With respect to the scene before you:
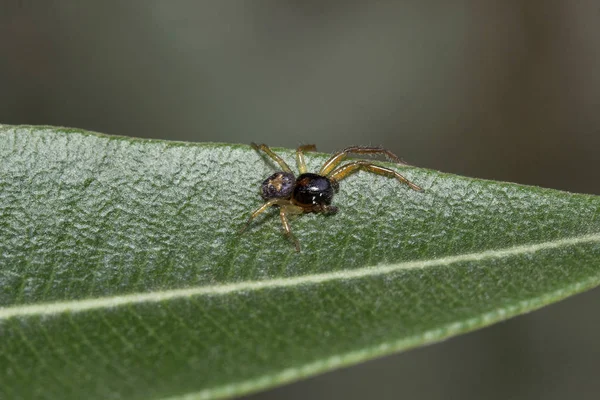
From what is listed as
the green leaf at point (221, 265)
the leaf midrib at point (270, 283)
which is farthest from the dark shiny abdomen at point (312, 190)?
the leaf midrib at point (270, 283)

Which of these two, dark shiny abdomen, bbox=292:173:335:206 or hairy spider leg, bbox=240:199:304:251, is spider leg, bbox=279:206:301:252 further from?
dark shiny abdomen, bbox=292:173:335:206

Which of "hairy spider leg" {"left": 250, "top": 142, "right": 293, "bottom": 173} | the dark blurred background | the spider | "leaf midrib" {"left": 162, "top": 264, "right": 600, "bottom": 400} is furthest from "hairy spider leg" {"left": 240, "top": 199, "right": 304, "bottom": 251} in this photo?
the dark blurred background

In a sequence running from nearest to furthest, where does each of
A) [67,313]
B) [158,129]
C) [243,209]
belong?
1. [67,313]
2. [243,209]
3. [158,129]

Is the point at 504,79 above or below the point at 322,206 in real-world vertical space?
above

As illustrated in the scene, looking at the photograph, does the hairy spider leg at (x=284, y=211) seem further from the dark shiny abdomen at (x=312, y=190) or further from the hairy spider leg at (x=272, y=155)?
the hairy spider leg at (x=272, y=155)

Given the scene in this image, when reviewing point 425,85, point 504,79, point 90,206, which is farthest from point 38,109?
point 504,79

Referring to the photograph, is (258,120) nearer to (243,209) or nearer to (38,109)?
(38,109)

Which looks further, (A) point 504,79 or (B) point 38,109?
(A) point 504,79
